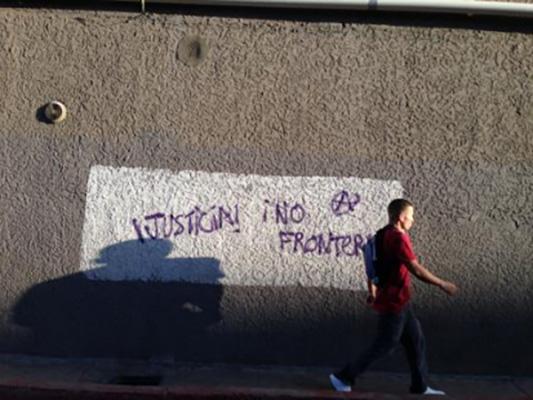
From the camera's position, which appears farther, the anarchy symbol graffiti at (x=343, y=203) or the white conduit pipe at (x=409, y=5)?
the anarchy symbol graffiti at (x=343, y=203)

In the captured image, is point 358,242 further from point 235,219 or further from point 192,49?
point 192,49

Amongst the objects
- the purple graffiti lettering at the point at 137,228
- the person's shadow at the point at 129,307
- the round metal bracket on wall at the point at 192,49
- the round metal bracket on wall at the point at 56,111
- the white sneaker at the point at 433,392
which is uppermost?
the round metal bracket on wall at the point at 192,49

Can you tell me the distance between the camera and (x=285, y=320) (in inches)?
215

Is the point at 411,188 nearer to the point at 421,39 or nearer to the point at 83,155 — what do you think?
the point at 421,39

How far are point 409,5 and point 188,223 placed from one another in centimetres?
242

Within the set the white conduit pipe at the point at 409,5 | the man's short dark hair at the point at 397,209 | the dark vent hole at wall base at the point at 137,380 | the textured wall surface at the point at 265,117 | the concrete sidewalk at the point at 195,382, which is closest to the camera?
the concrete sidewalk at the point at 195,382

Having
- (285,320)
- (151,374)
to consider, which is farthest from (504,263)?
(151,374)

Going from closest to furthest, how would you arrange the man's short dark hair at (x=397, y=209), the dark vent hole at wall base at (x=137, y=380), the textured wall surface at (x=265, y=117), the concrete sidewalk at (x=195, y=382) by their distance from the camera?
1. the concrete sidewalk at (x=195, y=382)
2. the man's short dark hair at (x=397, y=209)
3. the dark vent hole at wall base at (x=137, y=380)
4. the textured wall surface at (x=265, y=117)

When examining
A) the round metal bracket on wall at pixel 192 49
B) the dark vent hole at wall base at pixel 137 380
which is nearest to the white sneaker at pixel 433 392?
the dark vent hole at wall base at pixel 137 380

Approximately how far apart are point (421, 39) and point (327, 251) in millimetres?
1841

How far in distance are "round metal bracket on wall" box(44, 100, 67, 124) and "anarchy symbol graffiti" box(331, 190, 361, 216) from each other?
224 centimetres

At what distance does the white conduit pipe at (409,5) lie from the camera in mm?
5281

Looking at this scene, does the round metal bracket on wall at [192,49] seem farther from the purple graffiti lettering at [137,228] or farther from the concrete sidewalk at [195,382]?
the concrete sidewalk at [195,382]

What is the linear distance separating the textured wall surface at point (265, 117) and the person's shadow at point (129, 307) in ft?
0.16
